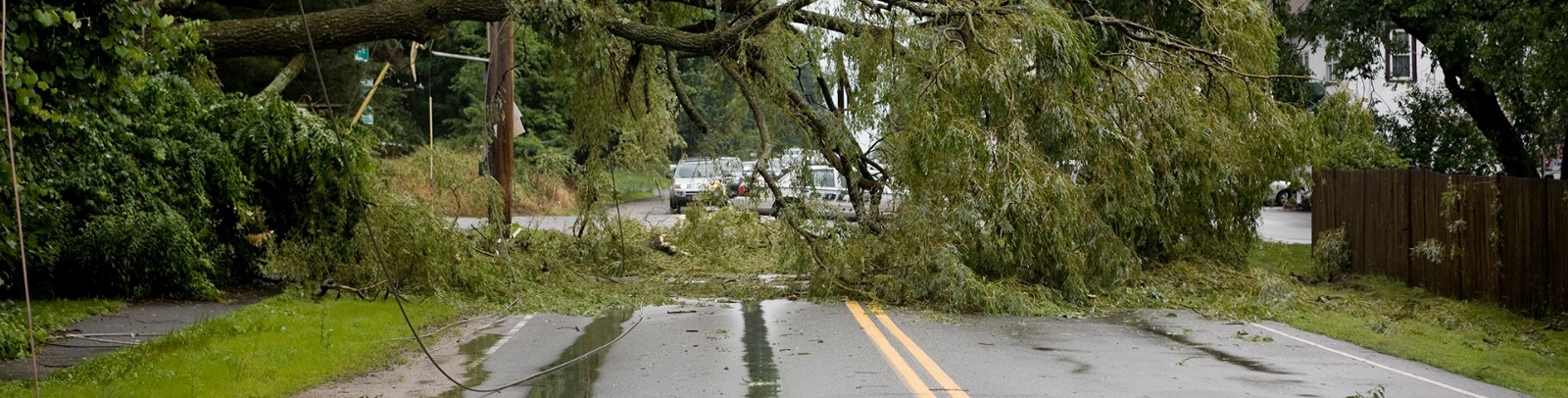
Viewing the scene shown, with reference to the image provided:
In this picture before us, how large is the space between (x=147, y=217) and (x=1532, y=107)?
677 inches

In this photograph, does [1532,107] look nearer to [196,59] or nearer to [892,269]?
[892,269]

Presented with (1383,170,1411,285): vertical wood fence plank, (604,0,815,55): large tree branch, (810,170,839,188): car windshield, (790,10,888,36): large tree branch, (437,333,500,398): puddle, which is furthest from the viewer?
(1383,170,1411,285): vertical wood fence plank

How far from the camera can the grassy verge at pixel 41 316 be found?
9586mm

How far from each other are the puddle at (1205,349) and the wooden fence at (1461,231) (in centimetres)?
393

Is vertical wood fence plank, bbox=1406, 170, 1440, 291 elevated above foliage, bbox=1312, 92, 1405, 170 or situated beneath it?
situated beneath

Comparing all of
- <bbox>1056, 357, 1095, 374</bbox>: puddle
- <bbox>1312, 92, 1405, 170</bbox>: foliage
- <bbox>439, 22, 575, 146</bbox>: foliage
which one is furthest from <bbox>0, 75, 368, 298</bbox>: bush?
<bbox>439, 22, 575, 146</bbox>: foliage

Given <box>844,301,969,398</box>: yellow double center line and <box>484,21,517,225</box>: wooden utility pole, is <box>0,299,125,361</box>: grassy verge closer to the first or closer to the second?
<box>844,301,969,398</box>: yellow double center line

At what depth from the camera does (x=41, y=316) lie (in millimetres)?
11609

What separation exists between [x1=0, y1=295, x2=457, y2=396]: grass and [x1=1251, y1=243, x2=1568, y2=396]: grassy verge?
25.5 feet

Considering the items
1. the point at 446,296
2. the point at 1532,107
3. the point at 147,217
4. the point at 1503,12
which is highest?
the point at 1503,12

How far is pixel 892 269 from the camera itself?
1356cm

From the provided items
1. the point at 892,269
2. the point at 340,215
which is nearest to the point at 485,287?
the point at 340,215

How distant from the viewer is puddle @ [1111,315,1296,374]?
9.23 meters

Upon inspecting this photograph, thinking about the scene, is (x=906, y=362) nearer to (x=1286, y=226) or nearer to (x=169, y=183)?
(x=169, y=183)
